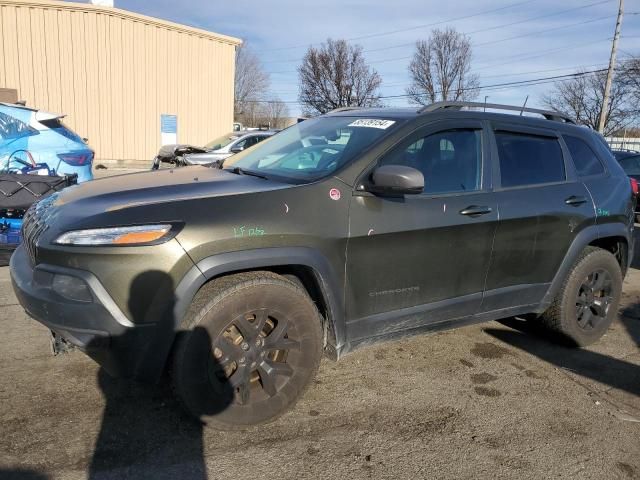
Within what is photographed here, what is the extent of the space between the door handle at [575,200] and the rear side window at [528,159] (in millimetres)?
159

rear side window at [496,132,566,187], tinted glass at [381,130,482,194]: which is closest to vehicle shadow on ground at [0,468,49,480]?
tinted glass at [381,130,482,194]

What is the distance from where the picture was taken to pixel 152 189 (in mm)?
2879

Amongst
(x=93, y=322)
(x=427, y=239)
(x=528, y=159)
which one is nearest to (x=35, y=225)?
(x=93, y=322)

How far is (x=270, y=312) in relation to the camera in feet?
9.04

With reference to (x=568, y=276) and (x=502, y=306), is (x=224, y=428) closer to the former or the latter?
(x=502, y=306)

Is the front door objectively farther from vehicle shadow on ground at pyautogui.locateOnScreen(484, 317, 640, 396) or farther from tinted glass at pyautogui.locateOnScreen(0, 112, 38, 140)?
tinted glass at pyautogui.locateOnScreen(0, 112, 38, 140)

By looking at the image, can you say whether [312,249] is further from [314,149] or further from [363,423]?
[363,423]

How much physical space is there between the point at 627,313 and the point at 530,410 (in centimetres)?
284

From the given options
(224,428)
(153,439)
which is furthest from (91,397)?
(224,428)

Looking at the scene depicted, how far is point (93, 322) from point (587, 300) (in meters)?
3.72

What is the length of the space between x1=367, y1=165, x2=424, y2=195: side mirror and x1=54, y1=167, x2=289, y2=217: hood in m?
0.53

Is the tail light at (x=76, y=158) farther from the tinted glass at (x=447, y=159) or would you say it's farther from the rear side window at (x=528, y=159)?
the rear side window at (x=528, y=159)

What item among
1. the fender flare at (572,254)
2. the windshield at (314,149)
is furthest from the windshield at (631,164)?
the windshield at (314,149)

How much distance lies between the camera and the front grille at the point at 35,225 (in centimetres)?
264
